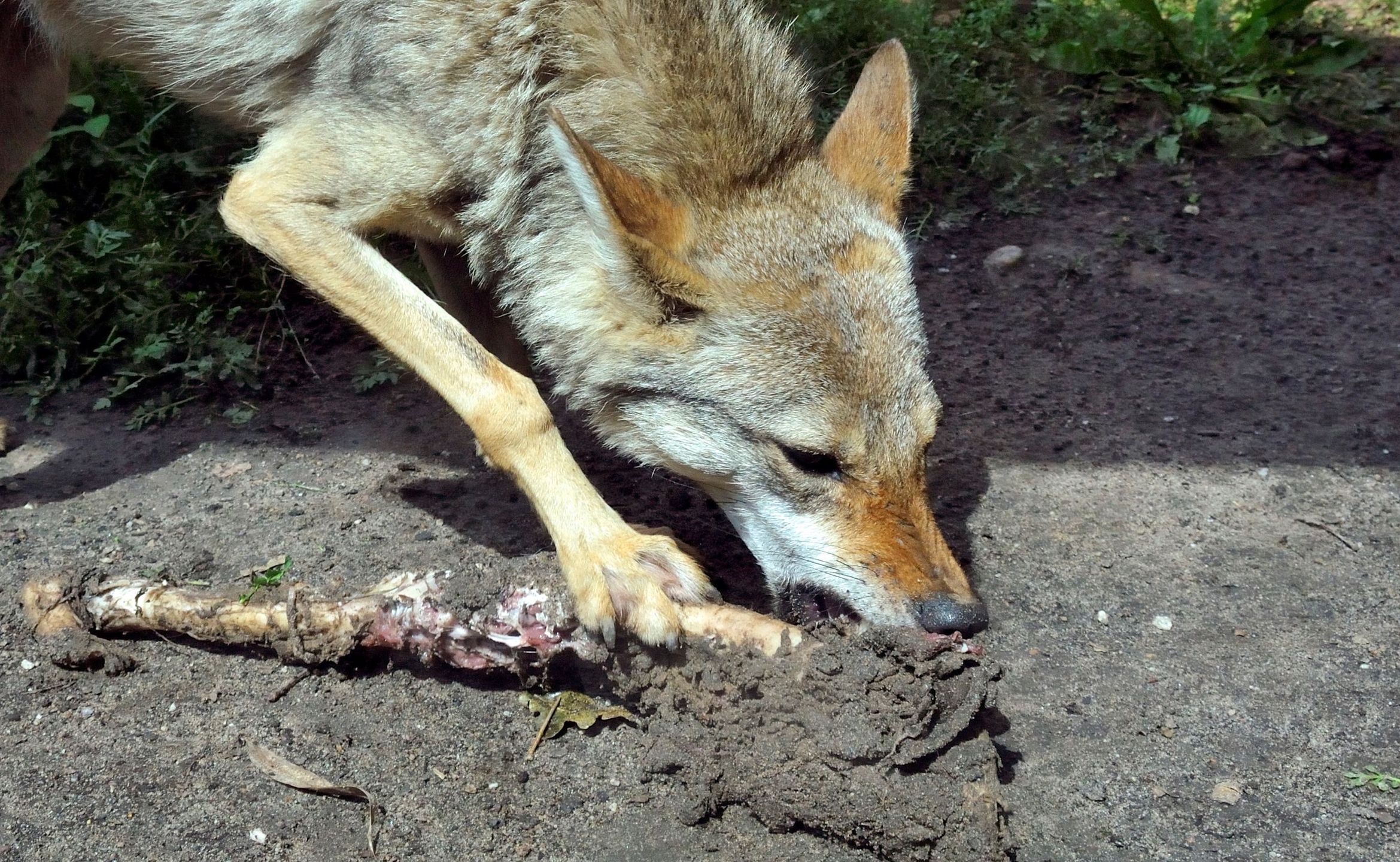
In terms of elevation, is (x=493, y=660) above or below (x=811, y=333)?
below

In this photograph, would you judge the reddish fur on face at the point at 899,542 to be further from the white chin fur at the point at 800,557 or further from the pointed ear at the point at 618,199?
the pointed ear at the point at 618,199

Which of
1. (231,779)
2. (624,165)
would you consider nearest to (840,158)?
(624,165)

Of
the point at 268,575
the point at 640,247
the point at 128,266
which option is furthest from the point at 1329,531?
the point at 128,266

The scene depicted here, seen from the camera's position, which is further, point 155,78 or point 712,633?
point 155,78

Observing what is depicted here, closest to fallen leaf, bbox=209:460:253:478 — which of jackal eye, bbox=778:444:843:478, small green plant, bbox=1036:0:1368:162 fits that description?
jackal eye, bbox=778:444:843:478

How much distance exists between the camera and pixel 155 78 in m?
4.20

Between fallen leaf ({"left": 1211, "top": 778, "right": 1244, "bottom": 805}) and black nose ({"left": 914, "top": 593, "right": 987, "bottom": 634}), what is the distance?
71 centimetres

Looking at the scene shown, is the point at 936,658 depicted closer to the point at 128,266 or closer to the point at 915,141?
the point at 915,141

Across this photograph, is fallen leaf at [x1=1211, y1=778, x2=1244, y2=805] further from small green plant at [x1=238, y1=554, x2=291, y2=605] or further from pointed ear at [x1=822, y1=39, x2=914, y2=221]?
small green plant at [x1=238, y1=554, x2=291, y2=605]

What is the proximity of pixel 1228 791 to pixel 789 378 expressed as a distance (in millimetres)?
1583

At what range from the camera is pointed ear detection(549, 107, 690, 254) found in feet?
9.53

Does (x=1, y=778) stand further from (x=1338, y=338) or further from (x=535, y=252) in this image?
(x=1338, y=338)

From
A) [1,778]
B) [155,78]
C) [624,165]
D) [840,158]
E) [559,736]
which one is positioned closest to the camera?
[1,778]

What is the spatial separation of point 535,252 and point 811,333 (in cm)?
95
